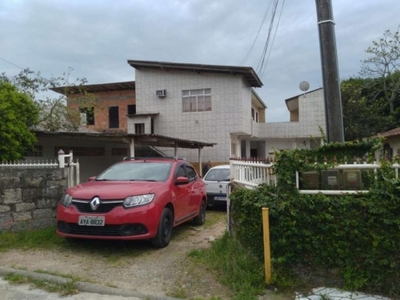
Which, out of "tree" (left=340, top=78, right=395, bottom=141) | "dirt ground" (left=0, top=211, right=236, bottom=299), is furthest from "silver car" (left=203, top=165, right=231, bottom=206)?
"tree" (left=340, top=78, right=395, bottom=141)

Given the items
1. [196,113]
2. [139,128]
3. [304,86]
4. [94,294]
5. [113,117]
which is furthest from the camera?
[113,117]

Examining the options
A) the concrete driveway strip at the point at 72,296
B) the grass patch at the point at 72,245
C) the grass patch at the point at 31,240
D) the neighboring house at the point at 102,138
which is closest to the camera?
the concrete driveway strip at the point at 72,296

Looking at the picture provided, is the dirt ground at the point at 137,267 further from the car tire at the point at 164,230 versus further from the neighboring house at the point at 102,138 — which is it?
the neighboring house at the point at 102,138

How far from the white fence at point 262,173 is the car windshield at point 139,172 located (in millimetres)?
1355

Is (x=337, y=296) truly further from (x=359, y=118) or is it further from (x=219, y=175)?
(x=359, y=118)

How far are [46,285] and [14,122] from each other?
592 cm

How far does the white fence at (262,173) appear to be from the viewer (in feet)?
13.5

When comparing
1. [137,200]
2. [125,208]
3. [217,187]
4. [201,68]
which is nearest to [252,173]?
[137,200]

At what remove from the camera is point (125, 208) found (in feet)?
17.7

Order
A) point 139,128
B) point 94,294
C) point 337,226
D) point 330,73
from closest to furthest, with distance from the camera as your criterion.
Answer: point 337,226, point 94,294, point 330,73, point 139,128

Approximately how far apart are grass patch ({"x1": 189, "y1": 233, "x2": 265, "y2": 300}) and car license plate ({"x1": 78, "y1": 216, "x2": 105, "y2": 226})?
4.86 ft

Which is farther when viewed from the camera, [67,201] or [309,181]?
[67,201]

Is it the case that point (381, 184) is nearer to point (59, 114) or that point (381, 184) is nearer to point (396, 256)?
point (396, 256)

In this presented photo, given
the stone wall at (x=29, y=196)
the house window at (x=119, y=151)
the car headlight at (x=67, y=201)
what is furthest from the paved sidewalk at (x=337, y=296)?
the house window at (x=119, y=151)
